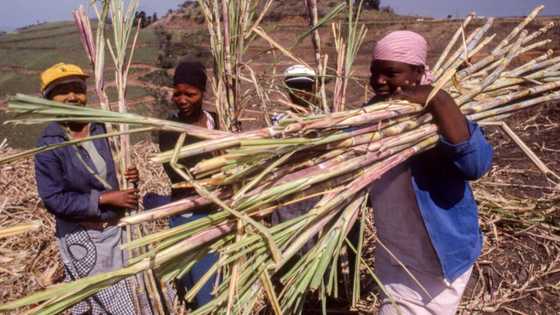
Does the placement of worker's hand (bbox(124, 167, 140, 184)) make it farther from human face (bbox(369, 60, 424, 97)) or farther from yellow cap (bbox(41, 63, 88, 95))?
human face (bbox(369, 60, 424, 97))

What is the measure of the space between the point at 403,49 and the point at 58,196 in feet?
5.31

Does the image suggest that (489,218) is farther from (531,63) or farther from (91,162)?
(91,162)

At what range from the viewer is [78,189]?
2064mm

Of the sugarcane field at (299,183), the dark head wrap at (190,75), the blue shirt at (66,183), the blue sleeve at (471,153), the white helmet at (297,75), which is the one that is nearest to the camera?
the sugarcane field at (299,183)

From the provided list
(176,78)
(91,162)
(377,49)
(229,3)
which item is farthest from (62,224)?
(377,49)

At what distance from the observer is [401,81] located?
1402 millimetres

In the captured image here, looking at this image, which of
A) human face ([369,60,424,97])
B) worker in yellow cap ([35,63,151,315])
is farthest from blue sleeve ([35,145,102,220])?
human face ([369,60,424,97])

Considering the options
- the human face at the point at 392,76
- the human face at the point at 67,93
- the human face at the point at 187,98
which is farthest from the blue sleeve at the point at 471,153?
the human face at the point at 67,93

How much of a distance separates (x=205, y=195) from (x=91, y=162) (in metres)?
1.26

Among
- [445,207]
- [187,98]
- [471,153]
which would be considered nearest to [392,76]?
[471,153]

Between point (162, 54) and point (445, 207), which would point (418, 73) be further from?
point (162, 54)

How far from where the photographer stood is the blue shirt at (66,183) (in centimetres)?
196

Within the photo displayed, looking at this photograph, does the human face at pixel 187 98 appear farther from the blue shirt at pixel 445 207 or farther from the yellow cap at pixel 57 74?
the blue shirt at pixel 445 207

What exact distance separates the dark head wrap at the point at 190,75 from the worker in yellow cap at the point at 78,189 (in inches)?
17.8
